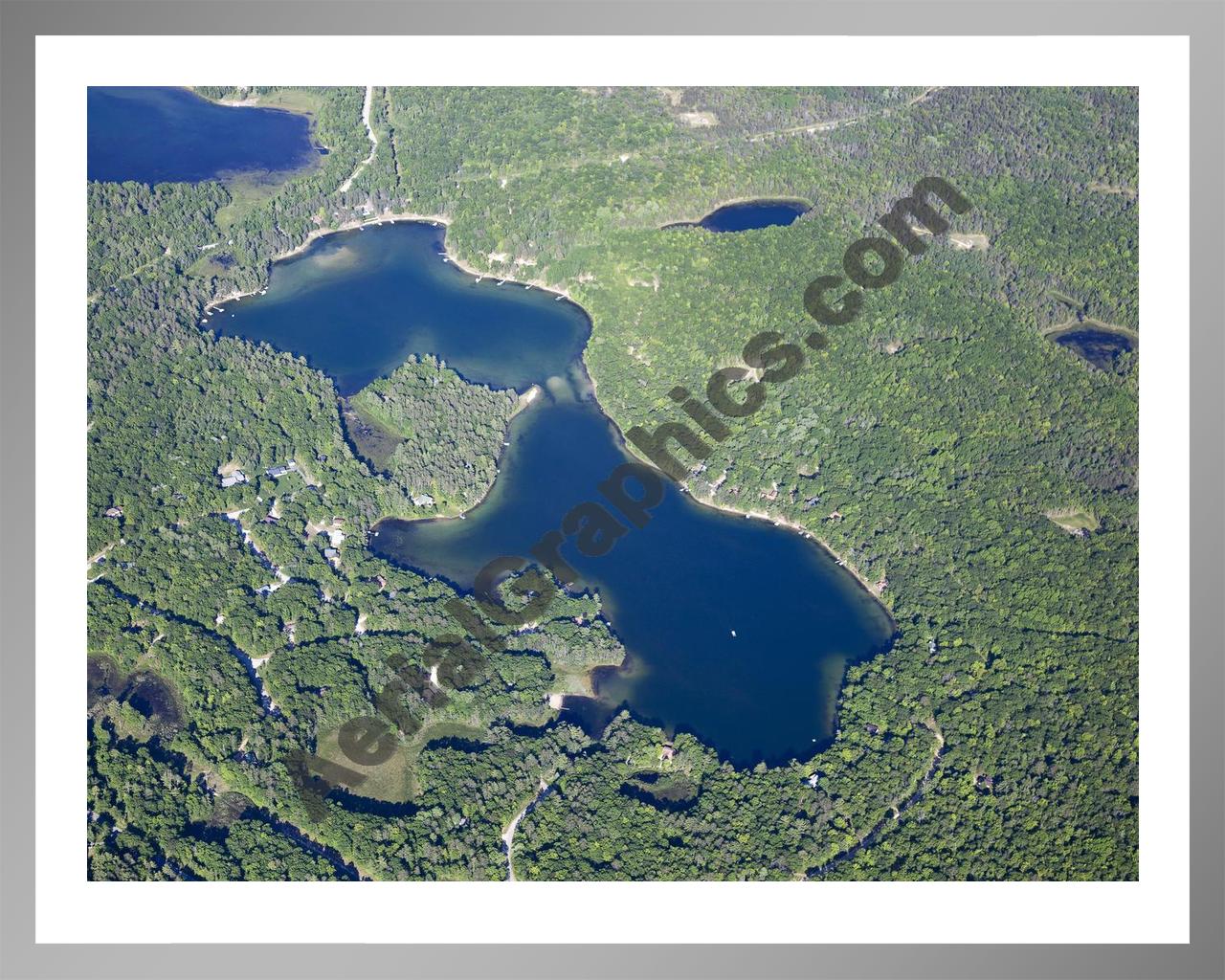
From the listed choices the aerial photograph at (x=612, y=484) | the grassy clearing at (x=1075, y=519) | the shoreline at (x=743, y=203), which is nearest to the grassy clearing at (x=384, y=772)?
the aerial photograph at (x=612, y=484)

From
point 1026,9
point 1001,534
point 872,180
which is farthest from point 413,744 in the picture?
point 872,180

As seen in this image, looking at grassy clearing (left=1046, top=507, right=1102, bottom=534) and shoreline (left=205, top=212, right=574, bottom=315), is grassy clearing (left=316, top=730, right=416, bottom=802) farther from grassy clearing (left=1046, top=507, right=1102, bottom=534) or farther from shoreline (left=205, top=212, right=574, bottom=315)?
shoreline (left=205, top=212, right=574, bottom=315)

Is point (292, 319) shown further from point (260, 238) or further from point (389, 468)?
point (389, 468)

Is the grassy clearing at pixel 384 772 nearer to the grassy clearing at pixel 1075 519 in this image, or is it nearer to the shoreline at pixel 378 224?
the grassy clearing at pixel 1075 519

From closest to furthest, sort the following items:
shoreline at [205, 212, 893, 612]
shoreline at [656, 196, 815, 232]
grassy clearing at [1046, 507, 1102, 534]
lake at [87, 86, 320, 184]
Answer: shoreline at [205, 212, 893, 612], grassy clearing at [1046, 507, 1102, 534], shoreline at [656, 196, 815, 232], lake at [87, 86, 320, 184]

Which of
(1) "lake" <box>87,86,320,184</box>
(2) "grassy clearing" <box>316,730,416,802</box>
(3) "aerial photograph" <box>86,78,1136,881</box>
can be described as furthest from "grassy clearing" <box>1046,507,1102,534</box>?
(1) "lake" <box>87,86,320,184</box>

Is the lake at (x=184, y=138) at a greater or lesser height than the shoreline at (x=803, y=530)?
greater

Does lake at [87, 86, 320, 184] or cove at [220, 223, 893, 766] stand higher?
lake at [87, 86, 320, 184]
